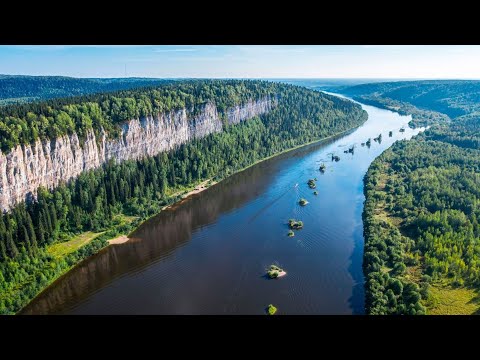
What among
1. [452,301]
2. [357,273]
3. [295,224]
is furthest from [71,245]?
[452,301]

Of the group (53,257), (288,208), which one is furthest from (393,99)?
(53,257)

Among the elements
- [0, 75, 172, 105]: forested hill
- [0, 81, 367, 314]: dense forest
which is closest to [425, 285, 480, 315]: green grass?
[0, 81, 367, 314]: dense forest

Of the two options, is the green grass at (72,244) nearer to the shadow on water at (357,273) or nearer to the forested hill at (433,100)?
the shadow on water at (357,273)

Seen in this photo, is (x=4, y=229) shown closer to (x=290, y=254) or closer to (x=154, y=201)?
(x=154, y=201)

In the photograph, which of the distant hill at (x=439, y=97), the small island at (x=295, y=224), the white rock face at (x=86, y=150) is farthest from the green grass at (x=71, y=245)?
the distant hill at (x=439, y=97)

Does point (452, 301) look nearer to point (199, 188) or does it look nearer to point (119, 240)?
point (119, 240)

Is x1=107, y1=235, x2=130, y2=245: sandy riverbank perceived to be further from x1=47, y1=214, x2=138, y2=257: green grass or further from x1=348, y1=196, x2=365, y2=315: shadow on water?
x1=348, y1=196, x2=365, y2=315: shadow on water
